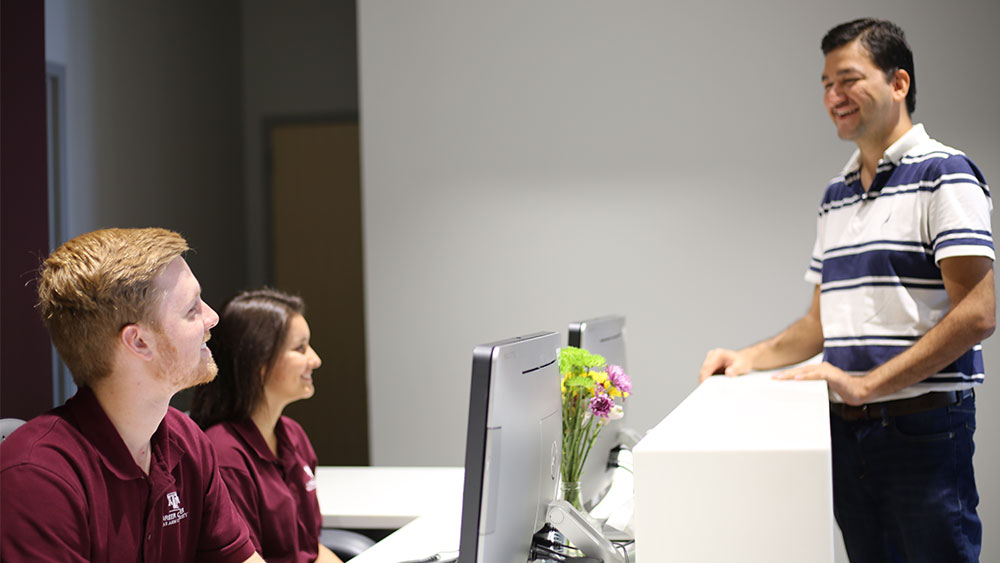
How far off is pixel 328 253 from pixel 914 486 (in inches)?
173

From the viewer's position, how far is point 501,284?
411 cm

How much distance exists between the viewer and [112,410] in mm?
1502

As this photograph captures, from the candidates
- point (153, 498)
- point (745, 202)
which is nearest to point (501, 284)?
point (745, 202)

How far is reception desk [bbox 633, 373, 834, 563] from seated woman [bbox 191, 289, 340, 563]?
1218mm

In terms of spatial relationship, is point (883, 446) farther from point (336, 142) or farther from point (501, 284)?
point (336, 142)

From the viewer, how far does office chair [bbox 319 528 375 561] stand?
241 centimetres

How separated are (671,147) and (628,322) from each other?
789 mm

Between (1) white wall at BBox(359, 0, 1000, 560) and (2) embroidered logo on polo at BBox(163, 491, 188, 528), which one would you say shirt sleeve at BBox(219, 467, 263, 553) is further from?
(1) white wall at BBox(359, 0, 1000, 560)

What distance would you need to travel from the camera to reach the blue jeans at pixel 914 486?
1.87 m

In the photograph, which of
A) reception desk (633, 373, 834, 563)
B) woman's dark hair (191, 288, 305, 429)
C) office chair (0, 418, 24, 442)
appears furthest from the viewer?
woman's dark hair (191, 288, 305, 429)

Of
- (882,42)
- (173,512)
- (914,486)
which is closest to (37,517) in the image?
(173,512)

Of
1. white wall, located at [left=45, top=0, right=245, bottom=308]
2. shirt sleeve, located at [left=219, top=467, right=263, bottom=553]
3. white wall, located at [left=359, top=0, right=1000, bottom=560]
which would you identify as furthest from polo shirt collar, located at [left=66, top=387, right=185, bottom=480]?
white wall, located at [left=45, top=0, right=245, bottom=308]

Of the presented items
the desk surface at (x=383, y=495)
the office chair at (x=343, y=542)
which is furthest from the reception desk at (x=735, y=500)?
the office chair at (x=343, y=542)

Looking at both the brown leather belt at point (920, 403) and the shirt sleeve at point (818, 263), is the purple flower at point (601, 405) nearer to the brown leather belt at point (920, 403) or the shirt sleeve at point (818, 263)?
the brown leather belt at point (920, 403)
